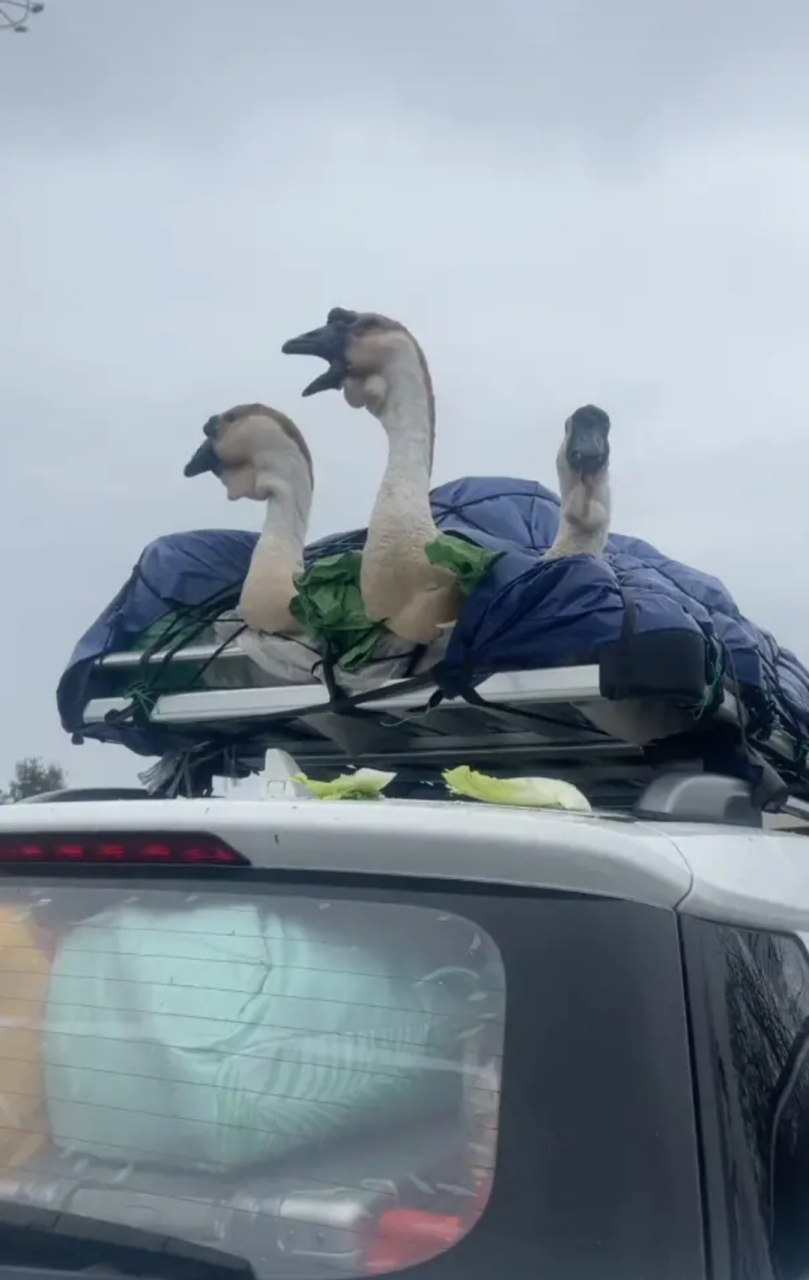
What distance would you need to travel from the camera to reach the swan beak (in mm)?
4273

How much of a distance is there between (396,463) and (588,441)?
510 millimetres

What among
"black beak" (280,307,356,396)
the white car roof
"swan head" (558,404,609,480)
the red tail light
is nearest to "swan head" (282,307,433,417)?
"black beak" (280,307,356,396)

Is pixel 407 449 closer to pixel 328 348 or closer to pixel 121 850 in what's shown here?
pixel 328 348

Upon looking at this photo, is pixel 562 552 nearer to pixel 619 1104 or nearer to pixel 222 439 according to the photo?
pixel 222 439

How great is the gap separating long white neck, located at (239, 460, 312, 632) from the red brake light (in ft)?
6.19

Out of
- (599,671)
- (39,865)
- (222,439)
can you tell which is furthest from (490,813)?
(222,439)

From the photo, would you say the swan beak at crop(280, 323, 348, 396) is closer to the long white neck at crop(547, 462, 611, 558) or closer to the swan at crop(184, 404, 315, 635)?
the swan at crop(184, 404, 315, 635)

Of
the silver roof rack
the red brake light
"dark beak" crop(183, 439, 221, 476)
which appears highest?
"dark beak" crop(183, 439, 221, 476)

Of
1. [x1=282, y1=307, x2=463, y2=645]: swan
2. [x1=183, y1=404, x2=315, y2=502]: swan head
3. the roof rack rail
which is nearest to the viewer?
the roof rack rail

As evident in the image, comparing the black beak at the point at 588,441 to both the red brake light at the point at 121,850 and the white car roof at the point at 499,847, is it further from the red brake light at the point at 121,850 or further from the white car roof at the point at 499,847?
the red brake light at the point at 121,850

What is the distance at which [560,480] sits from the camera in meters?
4.15

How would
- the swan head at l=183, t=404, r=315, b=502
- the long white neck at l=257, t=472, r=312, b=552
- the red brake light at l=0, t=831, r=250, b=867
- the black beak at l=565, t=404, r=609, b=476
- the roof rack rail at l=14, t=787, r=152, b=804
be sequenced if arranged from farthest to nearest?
1. the swan head at l=183, t=404, r=315, b=502
2. the long white neck at l=257, t=472, r=312, b=552
3. the black beak at l=565, t=404, r=609, b=476
4. the roof rack rail at l=14, t=787, r=152, b=804
5. the red brake light at l=0, t=831, r=250, b=867

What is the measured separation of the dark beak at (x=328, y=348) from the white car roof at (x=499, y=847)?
229 centimetres

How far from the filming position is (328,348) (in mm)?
4277
